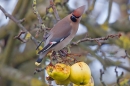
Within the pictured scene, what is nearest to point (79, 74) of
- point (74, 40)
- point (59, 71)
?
point (59, 71)

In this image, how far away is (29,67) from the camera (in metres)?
4.87

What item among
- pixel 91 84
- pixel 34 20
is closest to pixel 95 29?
pixel 34 20

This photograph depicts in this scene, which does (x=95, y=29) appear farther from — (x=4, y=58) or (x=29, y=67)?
(x=29, y=67)

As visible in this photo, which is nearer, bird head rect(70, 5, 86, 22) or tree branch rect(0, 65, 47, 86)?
bird head rect(70, 5, 86, 22)

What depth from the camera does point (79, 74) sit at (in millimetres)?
1772

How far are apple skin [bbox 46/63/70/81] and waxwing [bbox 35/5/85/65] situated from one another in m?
0.29

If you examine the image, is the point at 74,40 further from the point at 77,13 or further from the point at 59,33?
the point at 77,13

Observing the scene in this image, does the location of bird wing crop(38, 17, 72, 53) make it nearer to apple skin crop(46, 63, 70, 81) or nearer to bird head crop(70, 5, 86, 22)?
bird head crop(70, 5, 86, 22)

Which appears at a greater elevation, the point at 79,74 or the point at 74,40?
the point at 74,40

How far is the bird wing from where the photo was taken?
2232 mm

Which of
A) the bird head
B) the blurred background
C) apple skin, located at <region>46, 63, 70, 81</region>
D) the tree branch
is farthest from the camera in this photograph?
the tree branch

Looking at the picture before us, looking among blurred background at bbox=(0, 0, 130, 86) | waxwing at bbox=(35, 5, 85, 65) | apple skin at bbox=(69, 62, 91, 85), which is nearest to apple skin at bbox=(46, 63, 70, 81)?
apple skin at bbox=(69, 62, 91, 85)

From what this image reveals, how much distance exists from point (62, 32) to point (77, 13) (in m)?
0.24

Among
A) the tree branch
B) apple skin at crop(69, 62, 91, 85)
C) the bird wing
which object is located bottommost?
apple skin at crop(69, 62, 91, 85)
